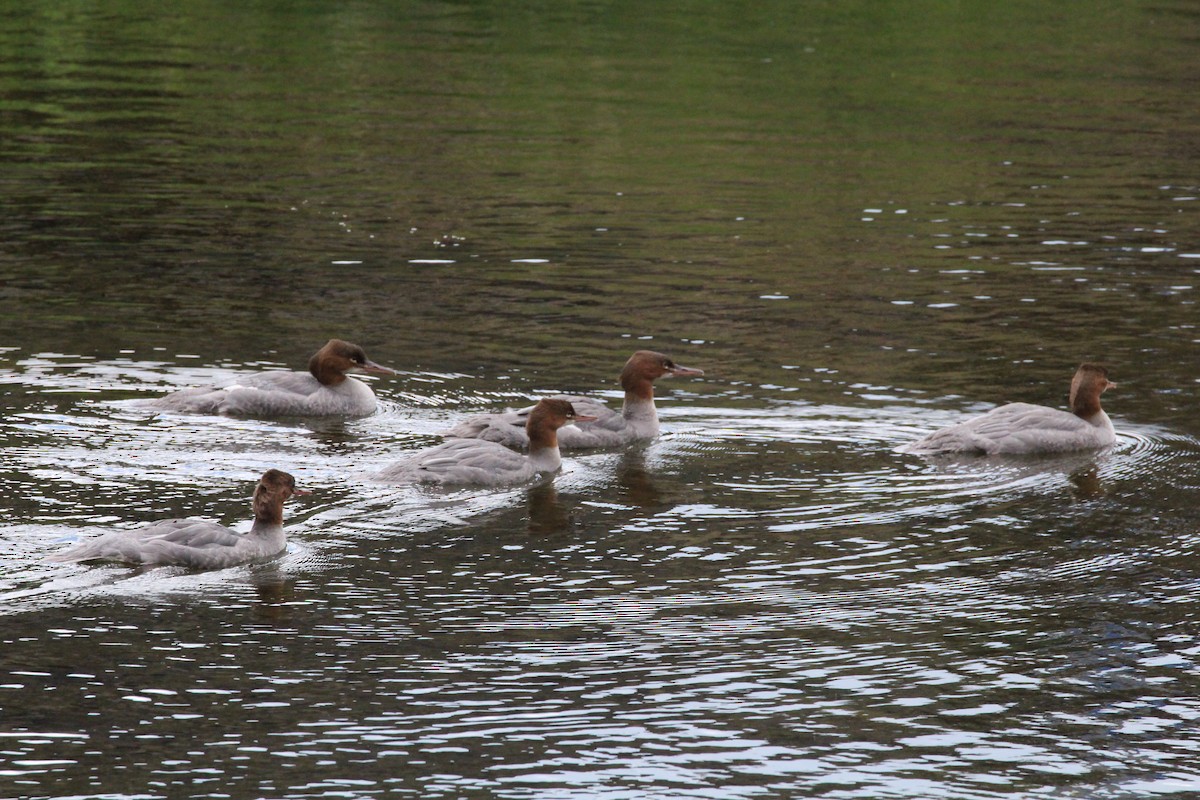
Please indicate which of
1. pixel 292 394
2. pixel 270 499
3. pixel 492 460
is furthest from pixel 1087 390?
pixel 270 499

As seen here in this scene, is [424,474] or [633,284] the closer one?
[424,474]

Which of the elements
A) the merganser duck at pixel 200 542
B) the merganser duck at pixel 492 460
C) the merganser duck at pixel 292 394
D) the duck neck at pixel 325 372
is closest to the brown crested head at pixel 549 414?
the merganser duck at pixel 492 460

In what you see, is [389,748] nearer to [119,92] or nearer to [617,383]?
[617,383]

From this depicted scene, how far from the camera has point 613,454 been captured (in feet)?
52.1

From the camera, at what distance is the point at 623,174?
30.4 meters

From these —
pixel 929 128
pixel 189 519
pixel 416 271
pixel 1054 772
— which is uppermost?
pixel 929 128

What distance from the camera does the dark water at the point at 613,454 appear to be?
9.82 metres

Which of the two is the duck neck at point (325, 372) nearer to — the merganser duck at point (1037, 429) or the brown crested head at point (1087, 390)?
the merganser duck at point (1037, 429)

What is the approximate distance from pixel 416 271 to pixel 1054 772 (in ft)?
47.3

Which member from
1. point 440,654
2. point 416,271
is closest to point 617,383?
A: point 416,271

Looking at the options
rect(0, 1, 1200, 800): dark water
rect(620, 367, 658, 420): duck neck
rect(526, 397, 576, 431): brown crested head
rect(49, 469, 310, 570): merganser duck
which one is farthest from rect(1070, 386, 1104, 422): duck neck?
rect(49, 469, 310, 570): merganser duck

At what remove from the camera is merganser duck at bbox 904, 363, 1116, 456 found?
15336 millimetres

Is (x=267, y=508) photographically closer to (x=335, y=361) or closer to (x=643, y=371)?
(x=335, y=361)

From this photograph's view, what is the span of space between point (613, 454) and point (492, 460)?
5.17 feet
